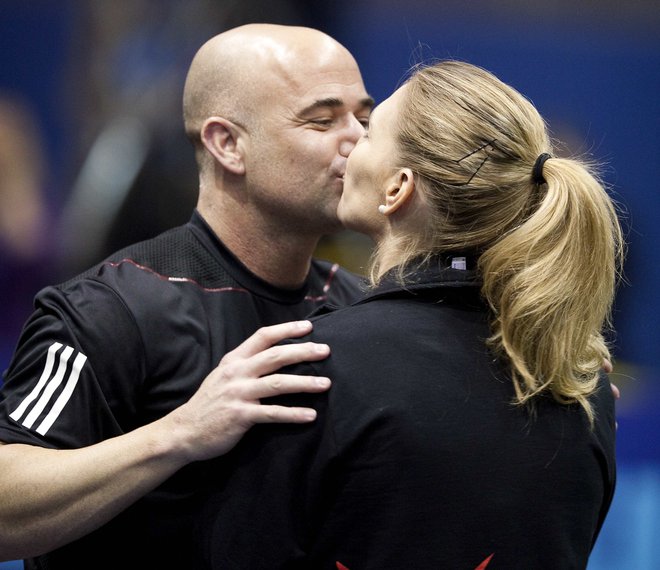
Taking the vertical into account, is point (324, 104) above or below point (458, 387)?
above

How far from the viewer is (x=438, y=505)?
1.27 meters

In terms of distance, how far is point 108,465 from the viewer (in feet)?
5.09

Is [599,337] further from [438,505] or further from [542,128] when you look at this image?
[438,505]

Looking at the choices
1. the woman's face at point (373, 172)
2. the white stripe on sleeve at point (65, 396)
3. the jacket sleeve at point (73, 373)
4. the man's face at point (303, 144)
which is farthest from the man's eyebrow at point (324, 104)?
the white stripe on sleeve at point (65, 396)

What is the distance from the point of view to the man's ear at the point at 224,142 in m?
2.17

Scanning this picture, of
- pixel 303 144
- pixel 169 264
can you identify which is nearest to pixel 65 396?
pixel 169 264

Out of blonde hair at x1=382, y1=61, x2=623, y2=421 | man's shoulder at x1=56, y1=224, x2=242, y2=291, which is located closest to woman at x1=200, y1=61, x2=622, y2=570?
blonde hair at x1=382, y1=61, x2=623, y2=421

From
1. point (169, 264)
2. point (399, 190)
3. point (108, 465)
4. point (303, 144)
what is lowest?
point (108, 465)

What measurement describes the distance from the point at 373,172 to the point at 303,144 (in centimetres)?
60

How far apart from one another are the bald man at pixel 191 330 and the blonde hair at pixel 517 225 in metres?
0.28

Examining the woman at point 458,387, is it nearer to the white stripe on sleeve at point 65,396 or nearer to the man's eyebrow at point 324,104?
the white stripe on sleeve at point 65,396

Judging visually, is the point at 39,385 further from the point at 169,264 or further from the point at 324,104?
the point at 324,104

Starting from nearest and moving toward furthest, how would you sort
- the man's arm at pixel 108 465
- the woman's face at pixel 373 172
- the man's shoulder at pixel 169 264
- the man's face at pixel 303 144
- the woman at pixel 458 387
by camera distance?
the woman at pixel 458 387, the man's arm at pixel 108 465, the woman's face at pixel 373 172, the man's shoulder at pixel 169 264, the man's face at pixel 303 144

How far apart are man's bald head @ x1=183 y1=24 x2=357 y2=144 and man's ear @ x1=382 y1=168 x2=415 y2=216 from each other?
76 centimetres
